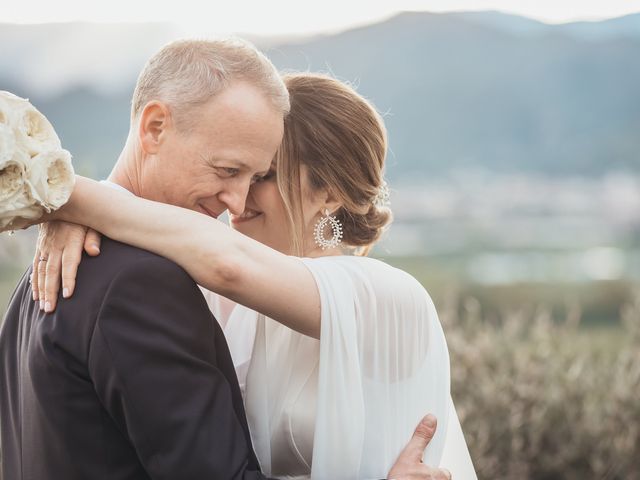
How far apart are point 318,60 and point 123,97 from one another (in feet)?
13.0

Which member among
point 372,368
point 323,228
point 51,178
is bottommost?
point 372,368

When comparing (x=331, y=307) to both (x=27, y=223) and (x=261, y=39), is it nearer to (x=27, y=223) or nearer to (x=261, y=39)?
(x=27, y=223)

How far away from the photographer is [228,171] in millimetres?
2410

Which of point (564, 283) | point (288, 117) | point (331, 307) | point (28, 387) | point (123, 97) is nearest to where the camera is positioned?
point (28, 387)

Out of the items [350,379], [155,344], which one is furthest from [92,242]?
[350,379]

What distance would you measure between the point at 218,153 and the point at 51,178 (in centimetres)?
55

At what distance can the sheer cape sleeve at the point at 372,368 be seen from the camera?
7.98 feet

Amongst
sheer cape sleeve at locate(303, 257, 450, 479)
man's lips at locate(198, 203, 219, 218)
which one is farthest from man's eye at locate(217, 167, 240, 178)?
sheer cape sleeve at locate(303, 257, 450, 479)

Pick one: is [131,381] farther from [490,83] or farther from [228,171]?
[490,83]

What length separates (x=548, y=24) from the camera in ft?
48.8

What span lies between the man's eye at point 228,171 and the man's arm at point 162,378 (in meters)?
0.43

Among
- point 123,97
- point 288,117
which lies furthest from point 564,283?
point 288,117

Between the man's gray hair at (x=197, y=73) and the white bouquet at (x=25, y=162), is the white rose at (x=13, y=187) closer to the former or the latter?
the white bouquet at (x=25, y=162)

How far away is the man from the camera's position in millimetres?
1974
